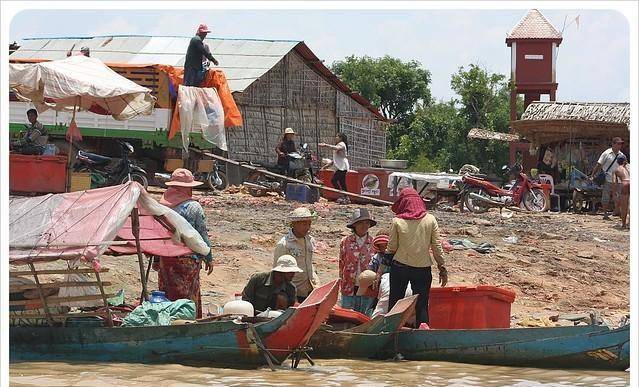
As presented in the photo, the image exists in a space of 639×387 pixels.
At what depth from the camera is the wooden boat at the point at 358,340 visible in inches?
366

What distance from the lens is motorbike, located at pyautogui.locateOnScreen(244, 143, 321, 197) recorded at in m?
19.3

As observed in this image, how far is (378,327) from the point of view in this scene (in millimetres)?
9312

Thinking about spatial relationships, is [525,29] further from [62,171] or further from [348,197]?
[62,171]

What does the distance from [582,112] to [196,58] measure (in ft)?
26.9

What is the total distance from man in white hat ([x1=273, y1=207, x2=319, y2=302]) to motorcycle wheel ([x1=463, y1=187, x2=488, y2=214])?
382 inches

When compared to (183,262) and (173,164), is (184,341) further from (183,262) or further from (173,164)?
(173,164)

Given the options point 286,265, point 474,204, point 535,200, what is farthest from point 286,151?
point 286,265

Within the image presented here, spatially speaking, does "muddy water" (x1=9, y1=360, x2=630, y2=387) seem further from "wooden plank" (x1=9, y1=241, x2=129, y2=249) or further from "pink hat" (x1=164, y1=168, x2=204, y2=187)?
"pink hat" (x1=164, y1=168, x2=204, y2=187)

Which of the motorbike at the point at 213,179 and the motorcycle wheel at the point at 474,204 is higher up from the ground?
the motorbike at the point at 213,179

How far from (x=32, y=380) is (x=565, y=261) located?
8.33m

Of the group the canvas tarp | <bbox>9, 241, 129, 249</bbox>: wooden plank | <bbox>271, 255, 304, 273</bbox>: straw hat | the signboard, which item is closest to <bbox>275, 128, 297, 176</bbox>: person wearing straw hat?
the signboard

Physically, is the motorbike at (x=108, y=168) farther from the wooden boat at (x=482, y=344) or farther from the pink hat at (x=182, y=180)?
the wooden boat at (x=482, y=344)

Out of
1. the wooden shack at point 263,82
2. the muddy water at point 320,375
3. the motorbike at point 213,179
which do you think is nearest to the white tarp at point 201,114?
the motorbike at point 213,179

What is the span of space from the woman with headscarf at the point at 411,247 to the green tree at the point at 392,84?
3399cm
